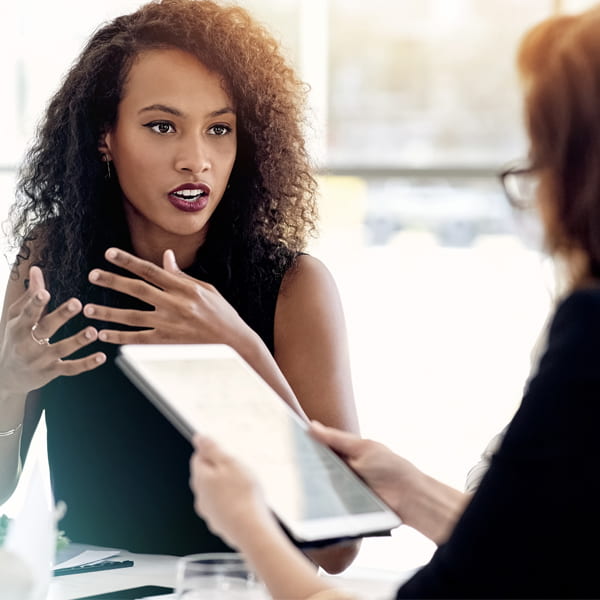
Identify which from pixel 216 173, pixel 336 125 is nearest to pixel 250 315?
pixel 216 173

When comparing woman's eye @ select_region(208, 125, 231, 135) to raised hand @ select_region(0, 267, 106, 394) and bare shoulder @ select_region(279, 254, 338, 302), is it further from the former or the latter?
raised hand @ select_region(0, 267, 106, 394)

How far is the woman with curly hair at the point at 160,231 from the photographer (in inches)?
73.0

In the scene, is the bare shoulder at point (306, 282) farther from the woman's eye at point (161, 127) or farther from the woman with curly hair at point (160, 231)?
the woman's eye at point (161, 127)

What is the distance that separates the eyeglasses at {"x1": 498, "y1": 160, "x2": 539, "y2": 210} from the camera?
96 cm

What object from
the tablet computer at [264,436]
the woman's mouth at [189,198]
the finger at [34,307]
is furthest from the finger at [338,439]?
the woman's mouth at [189,198]

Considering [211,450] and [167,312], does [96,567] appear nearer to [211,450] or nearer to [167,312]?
[167,312]

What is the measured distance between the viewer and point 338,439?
116 cm

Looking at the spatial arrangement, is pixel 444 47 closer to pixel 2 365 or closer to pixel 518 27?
pixel 518 27

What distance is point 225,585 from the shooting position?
3.28 ft

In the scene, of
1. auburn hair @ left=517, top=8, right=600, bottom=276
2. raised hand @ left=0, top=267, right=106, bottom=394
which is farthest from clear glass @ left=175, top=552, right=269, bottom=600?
raised hand @ left=0, top=267, right=106, bottom=394

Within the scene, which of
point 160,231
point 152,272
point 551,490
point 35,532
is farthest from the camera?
point 160,231

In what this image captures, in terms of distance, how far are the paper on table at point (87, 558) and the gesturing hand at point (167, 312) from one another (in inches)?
12.5

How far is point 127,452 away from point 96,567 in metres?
0.45

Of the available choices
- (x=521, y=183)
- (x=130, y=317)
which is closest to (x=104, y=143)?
(x=130, y=317)
